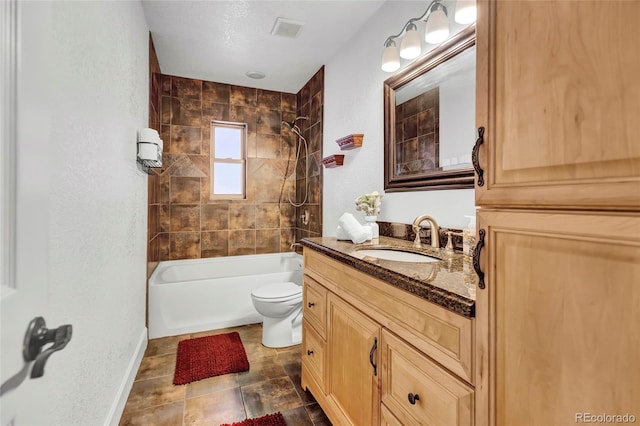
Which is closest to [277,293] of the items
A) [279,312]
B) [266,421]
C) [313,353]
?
[279,312]

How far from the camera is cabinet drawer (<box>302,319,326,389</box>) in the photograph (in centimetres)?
160

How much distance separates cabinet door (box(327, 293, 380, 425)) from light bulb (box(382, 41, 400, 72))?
4.65 ft

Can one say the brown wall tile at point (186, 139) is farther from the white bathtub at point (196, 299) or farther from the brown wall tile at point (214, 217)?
the white bathtub at point (196, 299)

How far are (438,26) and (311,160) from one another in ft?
6.81

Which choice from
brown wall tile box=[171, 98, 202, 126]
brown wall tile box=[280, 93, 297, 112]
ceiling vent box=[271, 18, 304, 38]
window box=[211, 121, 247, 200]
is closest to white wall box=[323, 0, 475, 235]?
ceiling vent box=[271, 18, 304, 38]

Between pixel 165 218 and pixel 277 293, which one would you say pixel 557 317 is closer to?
pixel 277 293

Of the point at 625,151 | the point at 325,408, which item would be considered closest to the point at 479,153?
the point at 625,151

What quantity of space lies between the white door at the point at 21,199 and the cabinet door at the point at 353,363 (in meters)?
0.96

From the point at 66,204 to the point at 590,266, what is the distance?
1475 millimetres

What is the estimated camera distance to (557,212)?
0.58 m

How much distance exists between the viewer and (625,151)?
49 centimetres

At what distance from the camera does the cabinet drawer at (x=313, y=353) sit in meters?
→ 1.60

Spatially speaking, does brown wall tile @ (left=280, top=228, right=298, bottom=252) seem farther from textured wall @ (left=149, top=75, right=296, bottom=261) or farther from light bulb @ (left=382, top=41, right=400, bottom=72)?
light bulb @ (left=382, top=41, right=400, bottom=72)

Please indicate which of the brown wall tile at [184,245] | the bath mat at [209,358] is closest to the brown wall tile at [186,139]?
the brown wall tile at [184,245]
